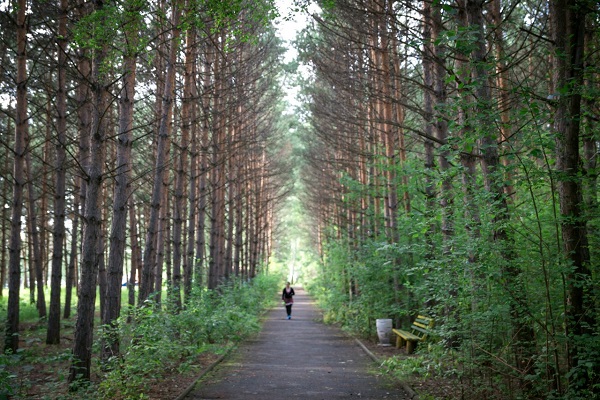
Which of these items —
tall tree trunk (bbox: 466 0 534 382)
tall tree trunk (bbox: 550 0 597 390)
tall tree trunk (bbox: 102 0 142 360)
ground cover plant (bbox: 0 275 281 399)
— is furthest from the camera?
tall tree trunk (bbox: 102 0 142 360)

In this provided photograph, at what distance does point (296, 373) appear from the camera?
436 inches

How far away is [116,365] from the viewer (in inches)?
310

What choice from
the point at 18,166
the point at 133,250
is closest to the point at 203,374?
the point at 18,166

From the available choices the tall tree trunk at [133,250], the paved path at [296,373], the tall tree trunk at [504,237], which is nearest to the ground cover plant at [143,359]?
the paved path at [296,373]

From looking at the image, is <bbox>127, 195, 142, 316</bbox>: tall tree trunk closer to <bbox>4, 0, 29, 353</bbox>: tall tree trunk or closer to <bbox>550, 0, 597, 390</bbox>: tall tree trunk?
<bbox>4, 0, 29, 353</bbox>: tall tree trunk

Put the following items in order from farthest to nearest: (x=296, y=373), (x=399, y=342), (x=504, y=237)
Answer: (x=399, y=342) < (x=296, y=373) < (x=504, y=237)

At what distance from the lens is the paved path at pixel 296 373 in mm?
8852

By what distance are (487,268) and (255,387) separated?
4.77 m

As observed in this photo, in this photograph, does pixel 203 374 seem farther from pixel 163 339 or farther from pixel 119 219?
pixel 119 219

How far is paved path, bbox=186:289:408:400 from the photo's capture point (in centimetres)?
885

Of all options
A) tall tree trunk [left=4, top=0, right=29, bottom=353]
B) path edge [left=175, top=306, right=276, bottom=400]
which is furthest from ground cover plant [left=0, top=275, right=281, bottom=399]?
tall tree trunk [left=4, top=0, right=29, bottom=353]

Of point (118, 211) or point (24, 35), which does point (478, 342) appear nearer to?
point (118, 211)

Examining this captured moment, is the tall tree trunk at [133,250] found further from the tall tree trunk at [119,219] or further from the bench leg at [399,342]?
the tall tree trunk at [119,219]

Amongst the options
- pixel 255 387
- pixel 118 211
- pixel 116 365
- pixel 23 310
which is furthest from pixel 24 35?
pixel 23 310
